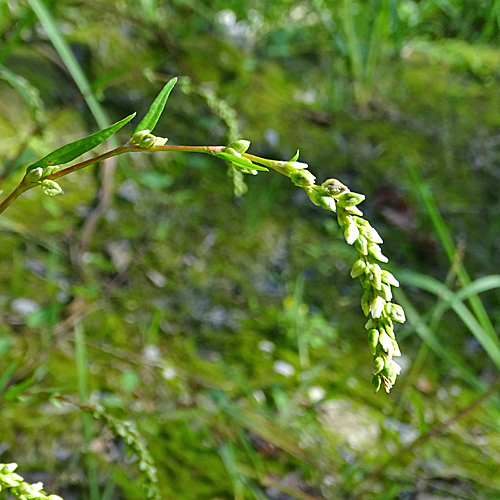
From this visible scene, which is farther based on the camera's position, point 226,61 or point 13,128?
point 226,61

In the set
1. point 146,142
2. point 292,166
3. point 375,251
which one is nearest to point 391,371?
point 375,251

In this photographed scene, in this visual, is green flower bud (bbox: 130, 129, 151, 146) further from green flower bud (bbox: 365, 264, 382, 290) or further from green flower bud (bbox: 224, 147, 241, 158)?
green flower bud (bbox: 365, 264, 382, 290)

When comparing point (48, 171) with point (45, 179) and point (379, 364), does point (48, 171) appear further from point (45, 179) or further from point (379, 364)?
point (379, 364)

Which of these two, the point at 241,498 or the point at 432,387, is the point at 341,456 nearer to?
the point at 241,498

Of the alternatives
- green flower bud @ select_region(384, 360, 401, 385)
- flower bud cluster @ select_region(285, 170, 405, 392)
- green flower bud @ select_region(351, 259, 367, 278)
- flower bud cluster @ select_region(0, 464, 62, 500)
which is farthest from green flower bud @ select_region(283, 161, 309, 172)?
flower bud cluster @ select_region(0, 464, 62, 500)

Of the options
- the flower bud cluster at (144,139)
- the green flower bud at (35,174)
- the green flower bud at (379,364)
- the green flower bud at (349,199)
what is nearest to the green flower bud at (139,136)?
the flower bud cluster at (144,139)

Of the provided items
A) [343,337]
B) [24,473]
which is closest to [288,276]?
[343,337]
